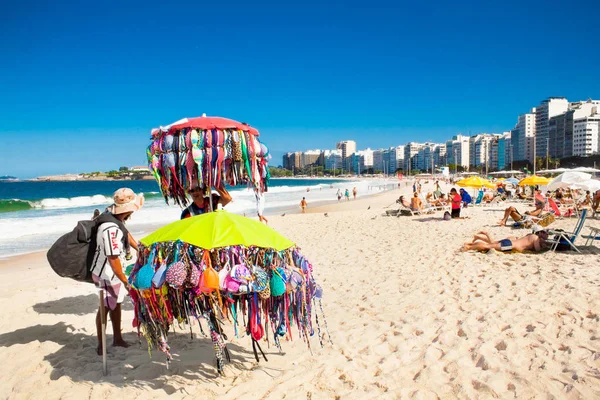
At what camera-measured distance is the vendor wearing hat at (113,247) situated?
3301mm

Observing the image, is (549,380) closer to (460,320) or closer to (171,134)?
(460,320)

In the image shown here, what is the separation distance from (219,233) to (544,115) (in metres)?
146

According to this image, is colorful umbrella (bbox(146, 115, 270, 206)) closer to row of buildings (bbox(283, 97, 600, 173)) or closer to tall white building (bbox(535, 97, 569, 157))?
row of buildings (bbox(283, 97, 600, 173))

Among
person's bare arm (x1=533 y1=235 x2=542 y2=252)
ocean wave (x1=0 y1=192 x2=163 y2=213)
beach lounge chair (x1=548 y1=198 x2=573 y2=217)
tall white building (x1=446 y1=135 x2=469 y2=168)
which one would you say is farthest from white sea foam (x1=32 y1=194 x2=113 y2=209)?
tall white building (x1=446 y1=135 x2=469 y2=168)

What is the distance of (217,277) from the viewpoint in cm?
252

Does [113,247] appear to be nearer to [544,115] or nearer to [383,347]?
[383,347]

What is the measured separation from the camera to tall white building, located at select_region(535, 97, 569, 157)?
12088 centimetres

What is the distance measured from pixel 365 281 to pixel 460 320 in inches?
84.9

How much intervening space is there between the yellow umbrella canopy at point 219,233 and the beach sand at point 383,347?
122 centimetres

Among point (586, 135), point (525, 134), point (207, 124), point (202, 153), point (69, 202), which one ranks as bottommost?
point (69, 202)

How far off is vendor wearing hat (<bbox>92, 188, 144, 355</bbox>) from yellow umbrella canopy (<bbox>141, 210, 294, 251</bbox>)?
661 mm

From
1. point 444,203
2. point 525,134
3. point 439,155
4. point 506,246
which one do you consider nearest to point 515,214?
point 506,246

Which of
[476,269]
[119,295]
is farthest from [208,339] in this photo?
[476,269]

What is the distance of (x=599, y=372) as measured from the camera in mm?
2926
